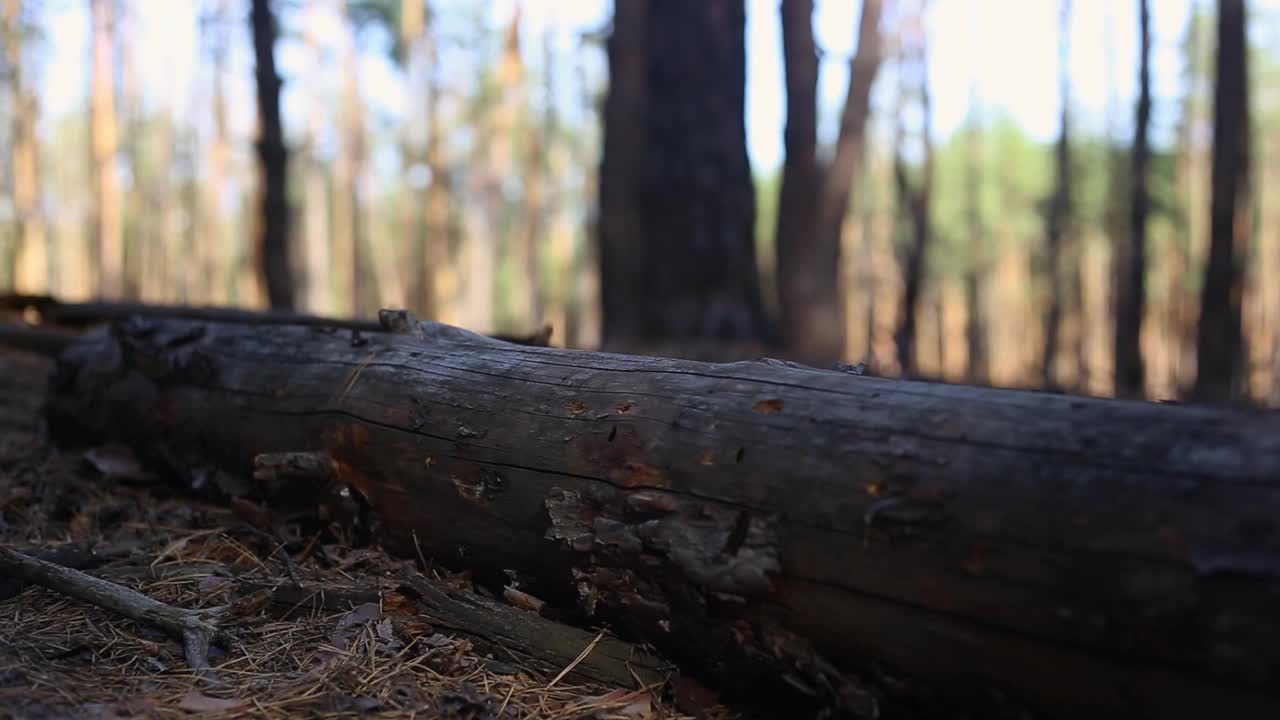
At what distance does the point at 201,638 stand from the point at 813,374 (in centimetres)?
148

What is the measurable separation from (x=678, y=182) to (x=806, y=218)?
109 centimetres

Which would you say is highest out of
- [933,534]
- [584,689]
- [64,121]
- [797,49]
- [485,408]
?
[64,121]

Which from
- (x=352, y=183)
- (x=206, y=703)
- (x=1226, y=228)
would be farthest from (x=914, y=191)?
(x=206, y=703)

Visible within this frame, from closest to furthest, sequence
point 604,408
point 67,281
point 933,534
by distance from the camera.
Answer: point 933,534, point 604,408, point 67,281

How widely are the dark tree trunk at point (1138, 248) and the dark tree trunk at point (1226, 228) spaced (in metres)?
1.11

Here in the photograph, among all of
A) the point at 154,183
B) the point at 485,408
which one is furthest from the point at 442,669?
the point at 154,183

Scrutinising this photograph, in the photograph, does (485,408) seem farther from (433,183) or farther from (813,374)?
(433,183)

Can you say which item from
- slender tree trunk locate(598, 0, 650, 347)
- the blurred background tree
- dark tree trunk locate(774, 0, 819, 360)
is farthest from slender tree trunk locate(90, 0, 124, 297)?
dark tree trunk locate(774, 0, 819, 360)

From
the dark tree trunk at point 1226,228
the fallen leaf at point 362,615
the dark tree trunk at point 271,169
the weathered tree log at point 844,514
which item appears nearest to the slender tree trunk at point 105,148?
the dark tree trunk at point 271,169

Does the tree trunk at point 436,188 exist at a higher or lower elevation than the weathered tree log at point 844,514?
higher

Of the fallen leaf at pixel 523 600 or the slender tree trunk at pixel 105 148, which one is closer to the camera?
the fallen leaf at pixel 523 600

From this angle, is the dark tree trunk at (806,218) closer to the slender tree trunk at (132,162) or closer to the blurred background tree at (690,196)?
the blurred background tree at (690,196)

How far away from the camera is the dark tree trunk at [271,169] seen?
27.6 ft

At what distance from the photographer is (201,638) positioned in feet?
6.68
